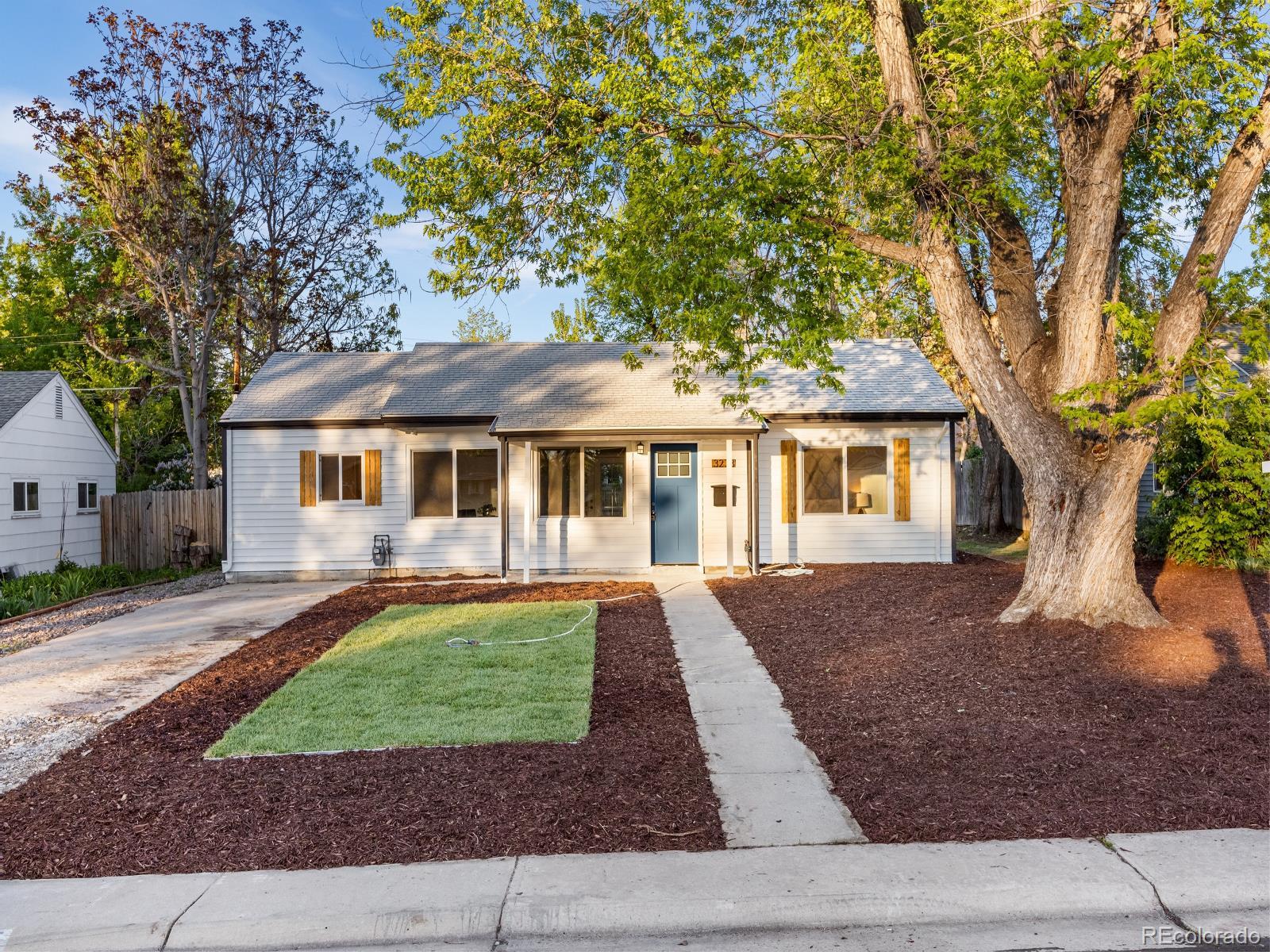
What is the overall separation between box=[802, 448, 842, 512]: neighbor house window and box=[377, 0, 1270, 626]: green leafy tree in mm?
5506

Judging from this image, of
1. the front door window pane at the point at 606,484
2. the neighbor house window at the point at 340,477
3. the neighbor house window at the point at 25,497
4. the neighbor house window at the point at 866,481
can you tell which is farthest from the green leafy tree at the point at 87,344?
the neighbor house window at the point at 866,481

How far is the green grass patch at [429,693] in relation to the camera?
5477 mm

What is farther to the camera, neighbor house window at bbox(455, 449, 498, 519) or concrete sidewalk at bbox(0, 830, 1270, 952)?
neighbor house window at bbox(455, 449, 498, 519)

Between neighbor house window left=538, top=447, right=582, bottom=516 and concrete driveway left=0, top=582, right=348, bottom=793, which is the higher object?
neighbor house window left=538, top=447, right=582, bottom=516

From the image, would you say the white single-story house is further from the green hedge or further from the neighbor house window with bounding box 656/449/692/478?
the green hedge

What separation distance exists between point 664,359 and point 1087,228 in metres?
9.52

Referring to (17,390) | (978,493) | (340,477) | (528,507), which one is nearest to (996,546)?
(978,493)

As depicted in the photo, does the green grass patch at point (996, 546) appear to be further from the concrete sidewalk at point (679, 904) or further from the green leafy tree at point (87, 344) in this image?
the green leafy tree at point (87, 344)

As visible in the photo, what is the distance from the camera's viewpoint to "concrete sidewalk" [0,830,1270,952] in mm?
3258

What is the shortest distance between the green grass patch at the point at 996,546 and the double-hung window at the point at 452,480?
365 inches

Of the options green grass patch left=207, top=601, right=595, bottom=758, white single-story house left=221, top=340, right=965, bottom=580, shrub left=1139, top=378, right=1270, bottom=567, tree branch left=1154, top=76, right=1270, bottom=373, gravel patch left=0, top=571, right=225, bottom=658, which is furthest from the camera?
white single-story house left=221, top=340, right=965, bottom=580

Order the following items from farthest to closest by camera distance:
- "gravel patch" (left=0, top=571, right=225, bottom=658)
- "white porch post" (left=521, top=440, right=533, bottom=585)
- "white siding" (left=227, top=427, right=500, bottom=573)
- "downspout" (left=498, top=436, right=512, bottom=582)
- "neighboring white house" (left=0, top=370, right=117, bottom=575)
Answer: "neighboring white house" (left=0, top=370, right=117, bottom=575)
"white siding" (left=227, top=427, right=500, bottom=573)
"downspout" (left=498, top=436, right=512, bottom=582)
"white porch post" (left=521, top=440, right=533, bottom=585)
"gravel patch" (left=0, top=571, right=225, bottom=658)

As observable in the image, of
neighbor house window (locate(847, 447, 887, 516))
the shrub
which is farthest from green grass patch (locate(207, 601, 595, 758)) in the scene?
the shrub

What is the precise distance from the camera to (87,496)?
17.9 metres
